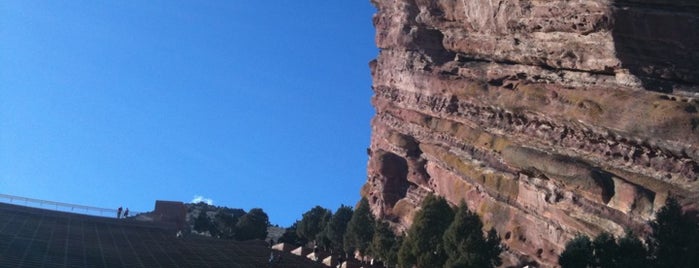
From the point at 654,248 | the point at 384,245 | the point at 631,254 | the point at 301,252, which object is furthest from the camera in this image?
the point at 301,252

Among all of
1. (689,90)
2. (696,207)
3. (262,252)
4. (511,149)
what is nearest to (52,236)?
(262,252)

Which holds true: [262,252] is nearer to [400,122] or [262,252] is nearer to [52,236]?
[52,236]

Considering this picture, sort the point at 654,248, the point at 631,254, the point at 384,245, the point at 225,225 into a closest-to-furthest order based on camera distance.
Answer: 1. the point at 631,254
2. the point at 654,248
3. the point at 384,245
4. the point at 225,225

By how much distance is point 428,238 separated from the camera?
39281 mm

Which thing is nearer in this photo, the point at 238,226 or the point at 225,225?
the point at 238,226

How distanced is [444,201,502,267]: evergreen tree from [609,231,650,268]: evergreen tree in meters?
5.99

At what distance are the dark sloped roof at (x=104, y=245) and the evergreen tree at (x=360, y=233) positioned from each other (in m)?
6.07

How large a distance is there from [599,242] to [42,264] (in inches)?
930

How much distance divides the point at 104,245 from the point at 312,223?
30619mm

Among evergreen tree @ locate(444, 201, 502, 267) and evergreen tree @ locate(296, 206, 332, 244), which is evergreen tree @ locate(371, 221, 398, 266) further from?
evergreen tree @ locate(296, 206, 332, 244)

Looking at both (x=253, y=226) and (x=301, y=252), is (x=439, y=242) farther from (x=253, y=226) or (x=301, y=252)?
(x=253, y=226)

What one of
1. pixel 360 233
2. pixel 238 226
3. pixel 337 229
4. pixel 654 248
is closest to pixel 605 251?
pixel 654 248

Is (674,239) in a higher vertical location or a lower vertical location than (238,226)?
lower

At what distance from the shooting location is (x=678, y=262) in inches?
1249
